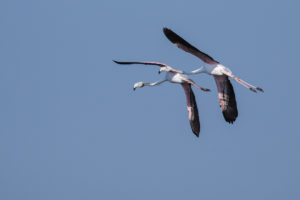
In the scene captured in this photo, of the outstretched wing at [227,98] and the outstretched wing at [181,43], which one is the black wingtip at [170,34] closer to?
the outstretched wing at [181,43]

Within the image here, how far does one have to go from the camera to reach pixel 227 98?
165 feet

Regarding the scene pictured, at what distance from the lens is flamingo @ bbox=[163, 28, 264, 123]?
4659cm

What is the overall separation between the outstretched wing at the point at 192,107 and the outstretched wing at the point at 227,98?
230 cm

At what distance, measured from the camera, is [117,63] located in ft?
161

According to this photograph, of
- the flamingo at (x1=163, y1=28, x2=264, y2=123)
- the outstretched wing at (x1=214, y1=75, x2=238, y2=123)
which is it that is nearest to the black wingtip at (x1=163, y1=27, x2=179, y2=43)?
the flamingo at (x1=163, y1=28, x2=264, y2=123)

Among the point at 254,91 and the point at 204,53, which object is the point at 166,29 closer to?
the point at 204,53

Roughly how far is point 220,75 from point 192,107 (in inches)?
166

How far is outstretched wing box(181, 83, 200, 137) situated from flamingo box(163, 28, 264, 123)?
229cm

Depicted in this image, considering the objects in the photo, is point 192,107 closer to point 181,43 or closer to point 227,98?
point 227,98

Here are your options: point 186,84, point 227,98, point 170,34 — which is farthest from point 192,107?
point 170,34

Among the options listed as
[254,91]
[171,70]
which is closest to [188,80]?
[171,70]

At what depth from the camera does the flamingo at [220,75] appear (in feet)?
153

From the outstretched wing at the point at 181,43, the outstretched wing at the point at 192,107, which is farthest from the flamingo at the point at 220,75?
the outstretched wing at the point at 192,107

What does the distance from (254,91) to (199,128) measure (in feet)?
20.0
